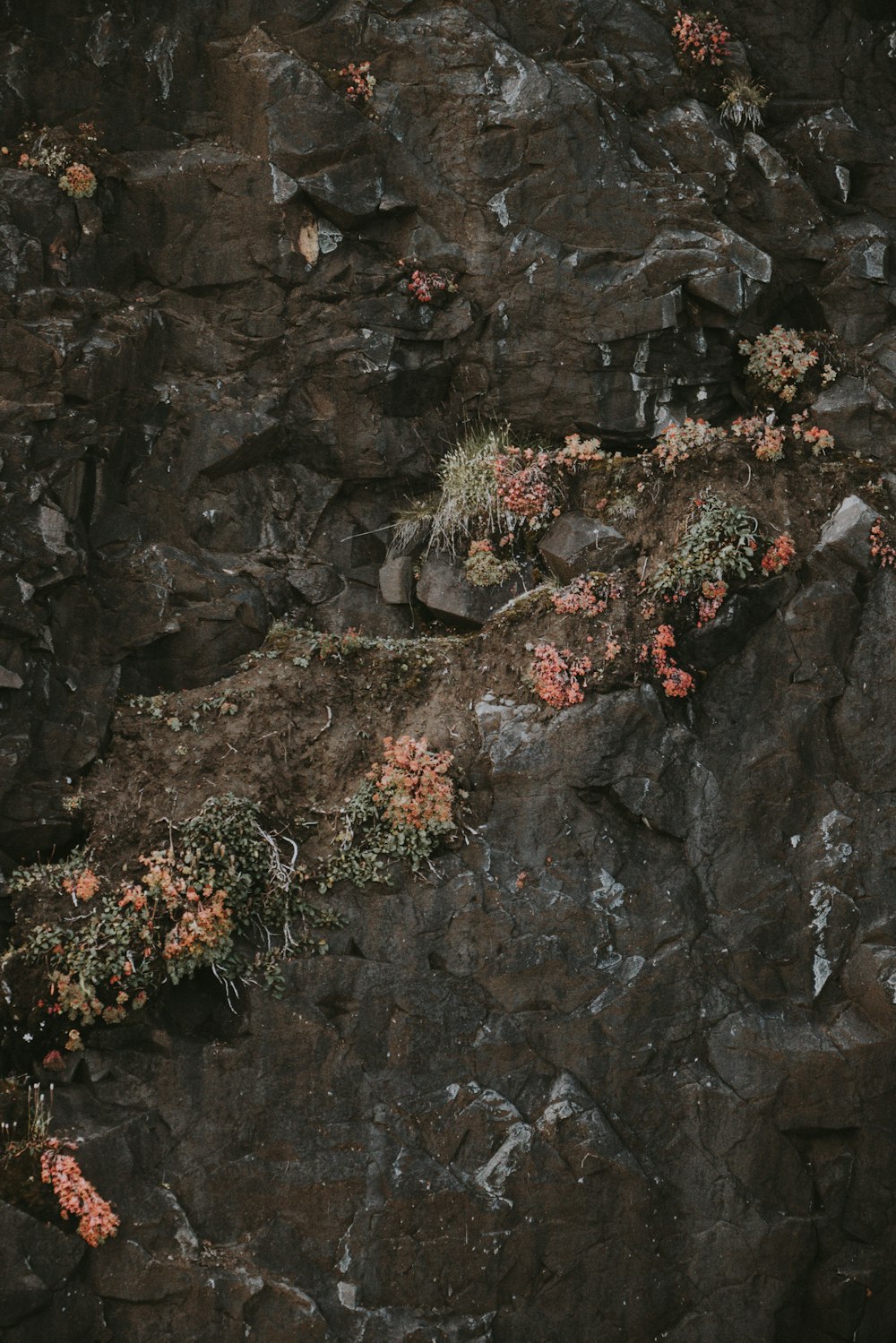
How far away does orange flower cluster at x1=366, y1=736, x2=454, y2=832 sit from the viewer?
30.6 feet

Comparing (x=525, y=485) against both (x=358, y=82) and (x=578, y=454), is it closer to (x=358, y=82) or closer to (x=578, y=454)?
(x=578, y=454)

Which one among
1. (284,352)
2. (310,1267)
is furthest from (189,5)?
(310,1267)

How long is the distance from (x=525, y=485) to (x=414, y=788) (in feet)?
9.97

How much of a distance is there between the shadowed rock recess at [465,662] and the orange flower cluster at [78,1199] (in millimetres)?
131

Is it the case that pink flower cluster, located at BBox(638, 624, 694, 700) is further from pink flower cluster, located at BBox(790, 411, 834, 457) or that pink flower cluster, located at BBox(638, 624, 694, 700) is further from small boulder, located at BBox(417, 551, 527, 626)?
pink flower cluster, located at BBox(790, 411, 834, 457)

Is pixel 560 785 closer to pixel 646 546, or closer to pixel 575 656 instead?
pixel 575 656

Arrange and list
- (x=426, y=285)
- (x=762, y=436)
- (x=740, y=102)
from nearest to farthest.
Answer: (x=762, y=436), (x=426, y=285), (x=740, y=102)

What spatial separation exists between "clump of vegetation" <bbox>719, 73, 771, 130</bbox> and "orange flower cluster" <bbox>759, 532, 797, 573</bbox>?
4280 millimetres

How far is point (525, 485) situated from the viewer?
10.8 m

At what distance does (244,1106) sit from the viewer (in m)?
8.74

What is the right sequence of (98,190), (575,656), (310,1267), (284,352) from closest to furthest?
1. (310,1267)
2. (575,656)
3. (98,190)
4. (284,352)

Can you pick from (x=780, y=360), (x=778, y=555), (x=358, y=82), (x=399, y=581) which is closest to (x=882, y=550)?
(x=778, y=555)

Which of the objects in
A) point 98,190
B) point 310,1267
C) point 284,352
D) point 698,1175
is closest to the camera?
point 310,1267

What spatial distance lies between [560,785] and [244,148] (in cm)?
626
